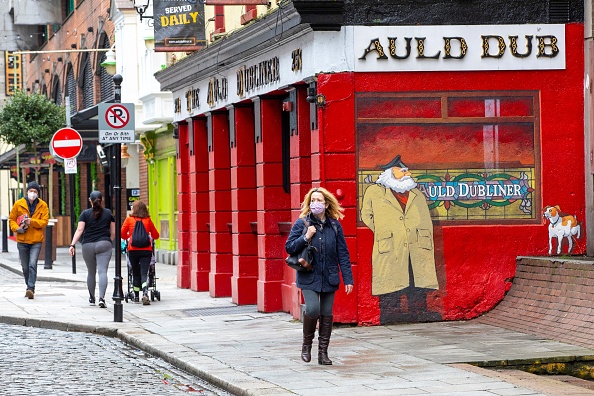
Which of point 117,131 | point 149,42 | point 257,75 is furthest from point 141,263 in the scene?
point 149,42

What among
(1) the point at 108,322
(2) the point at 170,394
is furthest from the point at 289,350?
(1) the point at 108,322

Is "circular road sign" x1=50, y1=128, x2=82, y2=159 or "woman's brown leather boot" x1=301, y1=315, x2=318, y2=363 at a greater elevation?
"circular road sign" x1=50, y1=128, x2=82, y2=159

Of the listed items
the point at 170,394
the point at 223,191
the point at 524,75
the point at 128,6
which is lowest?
the point at 170,394

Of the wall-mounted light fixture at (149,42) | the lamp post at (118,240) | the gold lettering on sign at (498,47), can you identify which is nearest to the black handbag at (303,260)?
the gold lettering on sign at (498,47)

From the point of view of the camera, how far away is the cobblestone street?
12.0m

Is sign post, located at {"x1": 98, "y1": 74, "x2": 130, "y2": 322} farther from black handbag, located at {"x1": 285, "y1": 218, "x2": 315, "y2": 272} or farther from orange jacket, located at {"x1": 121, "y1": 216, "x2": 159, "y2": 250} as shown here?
black handbag, located at {"x1": 285, "y1": 218, "x2": 315, "y2": 272}

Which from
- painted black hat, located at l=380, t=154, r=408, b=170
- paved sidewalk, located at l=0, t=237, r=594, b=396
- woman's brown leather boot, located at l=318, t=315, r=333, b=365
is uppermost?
painted black hat, located at l=380, t=154, r=408, b=170

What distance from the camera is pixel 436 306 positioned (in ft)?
53.9

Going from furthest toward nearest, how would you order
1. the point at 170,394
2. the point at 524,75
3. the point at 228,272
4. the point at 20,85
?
the point at 20,85, the point at 228,272, the point at 524,75, the point at 170,394

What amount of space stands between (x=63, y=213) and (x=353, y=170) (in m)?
39.6

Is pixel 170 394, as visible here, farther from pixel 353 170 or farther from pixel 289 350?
pixel 353 170

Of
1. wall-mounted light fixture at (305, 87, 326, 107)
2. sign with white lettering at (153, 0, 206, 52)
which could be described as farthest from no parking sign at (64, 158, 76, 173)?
wall-mounted light fixture at (305, 87, 326, 107)

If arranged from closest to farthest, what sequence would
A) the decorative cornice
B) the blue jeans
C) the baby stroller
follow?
the decorative cornice < the baby stroller < the blue jeans

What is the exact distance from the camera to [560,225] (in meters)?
16.7
